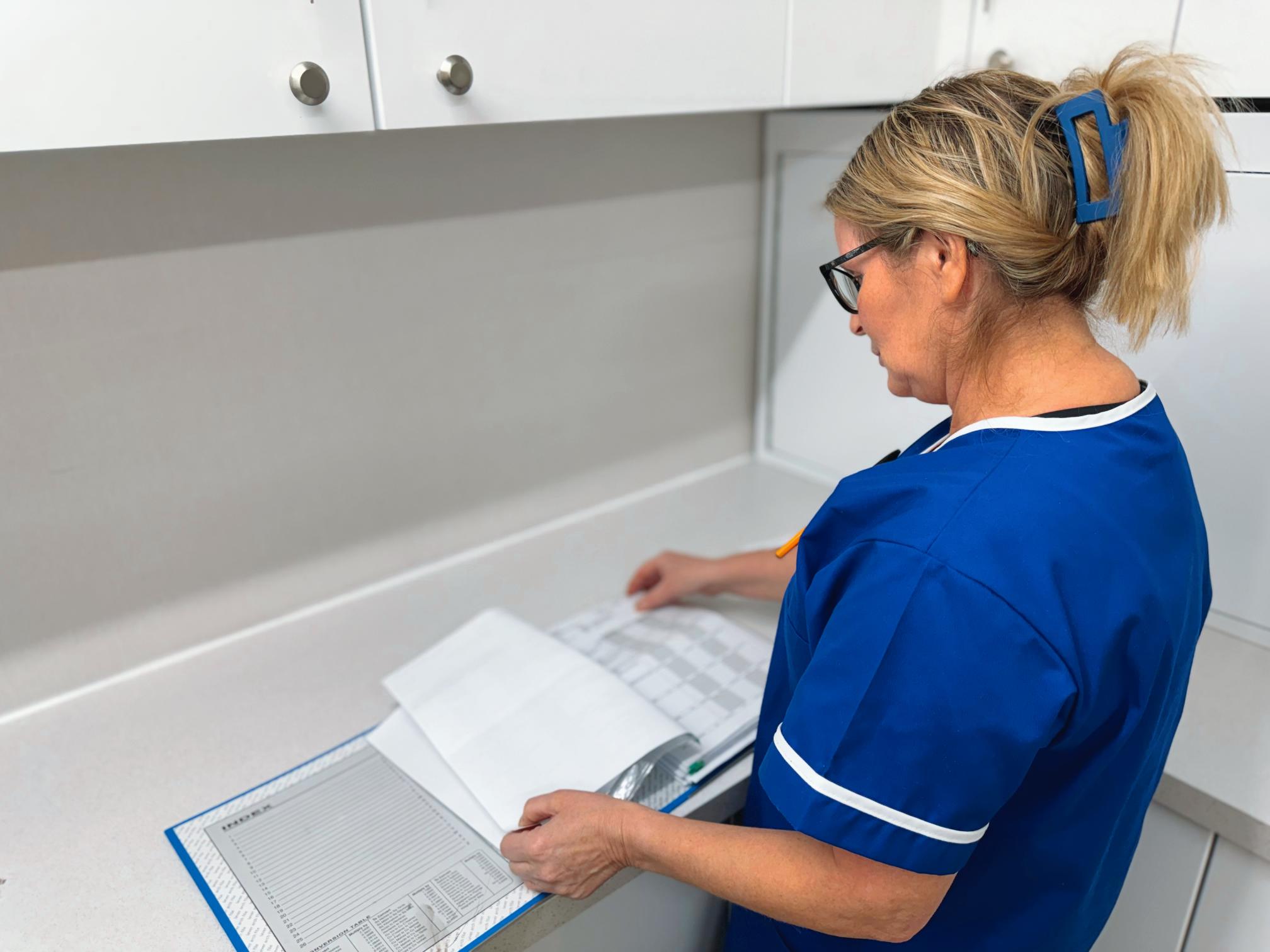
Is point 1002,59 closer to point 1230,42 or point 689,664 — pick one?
point 1230,42

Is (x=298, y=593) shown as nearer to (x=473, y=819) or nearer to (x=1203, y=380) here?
(x=473, y=819)

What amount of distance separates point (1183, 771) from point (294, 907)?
0.87m

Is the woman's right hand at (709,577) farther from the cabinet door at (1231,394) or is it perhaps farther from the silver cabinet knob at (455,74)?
the silver cabinet knob at (455,74)

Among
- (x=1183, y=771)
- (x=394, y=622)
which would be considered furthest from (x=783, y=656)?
(x=394, y=622)

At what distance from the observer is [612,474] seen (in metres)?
1.54

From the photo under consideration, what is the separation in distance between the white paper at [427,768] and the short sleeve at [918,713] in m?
0.38

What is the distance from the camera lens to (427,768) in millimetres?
958

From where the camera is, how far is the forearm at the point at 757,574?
1168 mm

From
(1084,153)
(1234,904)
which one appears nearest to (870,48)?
(1084,153)

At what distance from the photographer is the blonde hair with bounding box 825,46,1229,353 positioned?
627mm

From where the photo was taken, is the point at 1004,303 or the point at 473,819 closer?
the point at 1004,303

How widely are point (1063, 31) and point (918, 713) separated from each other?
0.91m

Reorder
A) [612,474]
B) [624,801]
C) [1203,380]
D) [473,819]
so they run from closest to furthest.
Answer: [624,801]
[473,819]
[1203,380]
[612,474]

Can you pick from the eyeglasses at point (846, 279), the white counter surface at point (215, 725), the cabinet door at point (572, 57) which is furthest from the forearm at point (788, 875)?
the cabinet door at point (572, 57)
